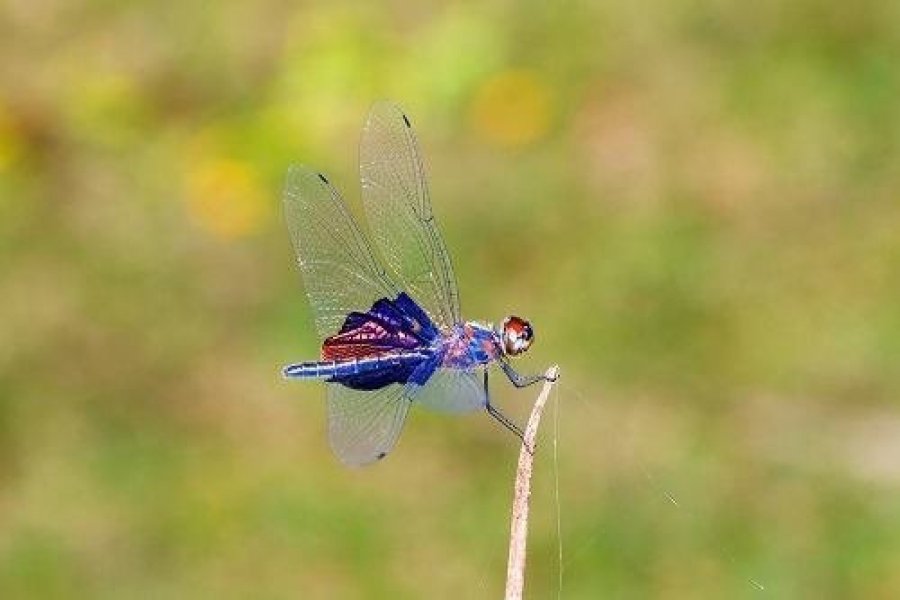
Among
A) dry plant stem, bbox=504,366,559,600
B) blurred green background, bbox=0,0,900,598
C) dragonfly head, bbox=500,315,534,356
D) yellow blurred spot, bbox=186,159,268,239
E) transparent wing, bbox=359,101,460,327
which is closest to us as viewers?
dry plant stem, bbox=504,366,559,600

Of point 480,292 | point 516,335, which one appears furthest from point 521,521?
point 480,292

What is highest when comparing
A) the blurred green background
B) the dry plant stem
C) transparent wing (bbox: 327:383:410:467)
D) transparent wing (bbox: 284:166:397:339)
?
the blurred green background

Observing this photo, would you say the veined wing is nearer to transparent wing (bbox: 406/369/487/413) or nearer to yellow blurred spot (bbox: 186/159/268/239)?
transparent wing (bbox: 406/369/487/413)

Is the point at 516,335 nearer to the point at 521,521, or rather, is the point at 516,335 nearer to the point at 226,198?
the point at 521,521

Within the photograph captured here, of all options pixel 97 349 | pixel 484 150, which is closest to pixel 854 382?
pixel 484 150

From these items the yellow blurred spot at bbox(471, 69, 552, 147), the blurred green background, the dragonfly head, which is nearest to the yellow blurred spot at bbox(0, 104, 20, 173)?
the blurred green background

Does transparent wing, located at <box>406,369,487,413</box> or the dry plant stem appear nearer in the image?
the dry plant stem

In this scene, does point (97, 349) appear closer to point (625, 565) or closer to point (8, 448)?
point (8, 448)
